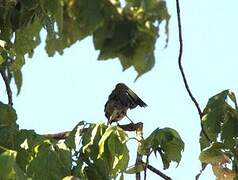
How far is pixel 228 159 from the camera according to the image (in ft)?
11.6

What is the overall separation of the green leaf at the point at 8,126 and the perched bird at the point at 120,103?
48.2 inches

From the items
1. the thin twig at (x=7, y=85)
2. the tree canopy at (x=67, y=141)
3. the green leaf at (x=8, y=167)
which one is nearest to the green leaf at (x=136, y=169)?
the tree canopy at (x=67, y=141)

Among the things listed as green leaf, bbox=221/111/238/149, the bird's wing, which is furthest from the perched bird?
green leaf, bbox=221/111/238/149

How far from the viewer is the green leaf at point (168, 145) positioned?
145 inches

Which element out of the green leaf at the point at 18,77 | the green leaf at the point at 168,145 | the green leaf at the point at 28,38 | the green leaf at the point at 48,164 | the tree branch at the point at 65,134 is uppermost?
the green leaf at the point at 28,38

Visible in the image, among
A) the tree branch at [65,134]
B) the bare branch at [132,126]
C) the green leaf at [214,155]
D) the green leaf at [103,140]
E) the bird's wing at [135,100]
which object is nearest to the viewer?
the green leaf at [103,140]

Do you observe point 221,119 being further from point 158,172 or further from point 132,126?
point 132,126

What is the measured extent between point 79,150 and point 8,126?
0.41 metres

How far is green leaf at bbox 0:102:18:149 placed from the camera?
10.5ft

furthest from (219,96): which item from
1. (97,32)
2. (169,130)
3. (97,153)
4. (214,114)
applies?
(97,32)

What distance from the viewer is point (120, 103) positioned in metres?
4.61

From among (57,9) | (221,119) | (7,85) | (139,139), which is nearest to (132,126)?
(139,139)

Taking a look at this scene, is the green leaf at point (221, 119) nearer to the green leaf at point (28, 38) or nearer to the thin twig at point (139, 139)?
the thin twig at point (139, 139)

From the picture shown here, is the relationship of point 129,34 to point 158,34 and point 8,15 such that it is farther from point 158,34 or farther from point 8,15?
point 8,15
